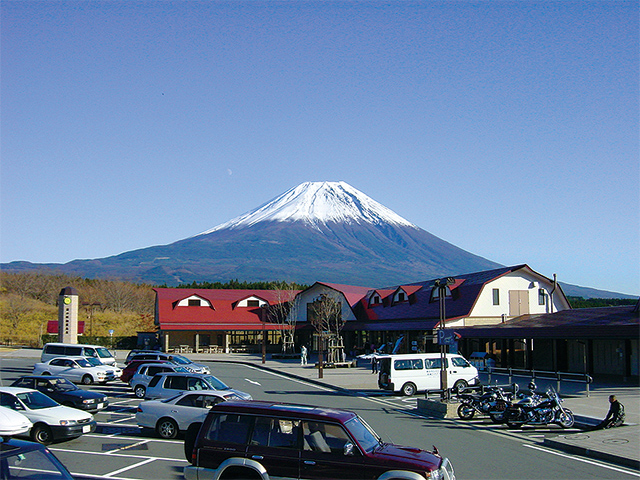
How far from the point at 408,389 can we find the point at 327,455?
19.3 m

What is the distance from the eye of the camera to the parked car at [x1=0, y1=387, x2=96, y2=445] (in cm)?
1566

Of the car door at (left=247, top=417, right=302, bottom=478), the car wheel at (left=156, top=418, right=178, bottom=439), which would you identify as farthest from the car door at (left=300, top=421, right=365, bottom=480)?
the car wheel at (left=156, top=418, right=178, bottom=439)

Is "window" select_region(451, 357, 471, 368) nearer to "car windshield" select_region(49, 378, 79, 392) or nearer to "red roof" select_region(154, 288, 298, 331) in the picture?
"car windshield" select_region(49, 378, 79, 392)

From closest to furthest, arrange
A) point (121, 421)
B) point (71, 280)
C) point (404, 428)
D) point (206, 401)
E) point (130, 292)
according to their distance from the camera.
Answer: point (206, 401)
point (404, 428)
point (121, 421)
point (130, 292)
point (71, 280)

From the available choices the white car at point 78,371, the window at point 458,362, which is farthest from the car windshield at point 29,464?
the white car at point 78,371

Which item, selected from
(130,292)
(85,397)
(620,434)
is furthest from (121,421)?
(130,292)

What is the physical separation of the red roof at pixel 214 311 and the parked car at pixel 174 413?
44.1 meters

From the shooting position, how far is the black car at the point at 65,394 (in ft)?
66.3

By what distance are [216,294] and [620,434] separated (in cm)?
5565

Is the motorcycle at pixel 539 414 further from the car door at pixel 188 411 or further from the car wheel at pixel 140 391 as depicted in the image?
the car wheel at pixel 140 391

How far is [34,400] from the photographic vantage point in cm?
1653

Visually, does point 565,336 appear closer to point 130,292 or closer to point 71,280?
point 130,292

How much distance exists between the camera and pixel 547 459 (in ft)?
48.6

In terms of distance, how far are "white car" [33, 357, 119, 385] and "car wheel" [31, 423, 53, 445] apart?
16417mm
